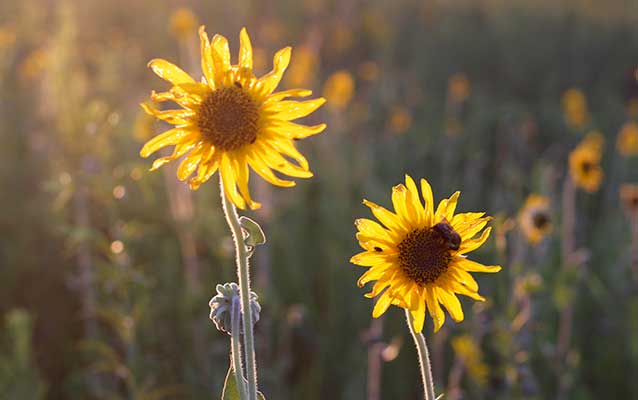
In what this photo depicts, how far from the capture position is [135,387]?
2219mm

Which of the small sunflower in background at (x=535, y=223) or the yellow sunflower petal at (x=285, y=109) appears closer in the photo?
the yellow sunflower petal at (x=285, y=109)

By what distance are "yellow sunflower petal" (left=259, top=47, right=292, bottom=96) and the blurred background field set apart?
32.5 inches

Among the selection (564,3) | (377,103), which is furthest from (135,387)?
(564,3)

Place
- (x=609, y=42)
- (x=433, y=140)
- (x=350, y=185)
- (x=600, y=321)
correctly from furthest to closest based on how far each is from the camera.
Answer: (x=609, y=42) → (x=433, y=140) → (x=350, y=185) → (x=600, y=321)

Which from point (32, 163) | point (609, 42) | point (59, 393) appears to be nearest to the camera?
point (59, 393)

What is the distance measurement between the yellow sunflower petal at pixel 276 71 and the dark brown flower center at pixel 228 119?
0.04 meters

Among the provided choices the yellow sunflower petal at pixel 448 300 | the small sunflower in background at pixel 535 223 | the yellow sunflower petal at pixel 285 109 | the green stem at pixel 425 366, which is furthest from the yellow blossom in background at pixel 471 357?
the yellow sunflower petal at pixel 285 109

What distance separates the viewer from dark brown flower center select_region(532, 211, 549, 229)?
2652 mm

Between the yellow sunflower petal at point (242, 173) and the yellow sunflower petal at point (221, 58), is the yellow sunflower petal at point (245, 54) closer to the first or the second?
the yellow sunflower petal at point (221, 58)

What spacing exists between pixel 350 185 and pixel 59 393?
7.38 ft

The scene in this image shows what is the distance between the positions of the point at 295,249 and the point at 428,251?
2.60 metres

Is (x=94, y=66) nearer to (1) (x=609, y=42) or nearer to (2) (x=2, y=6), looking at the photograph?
(2) (x=2, y=6)

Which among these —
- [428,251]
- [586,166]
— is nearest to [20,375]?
[428,251]

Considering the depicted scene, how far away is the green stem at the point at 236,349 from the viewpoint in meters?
1.10
